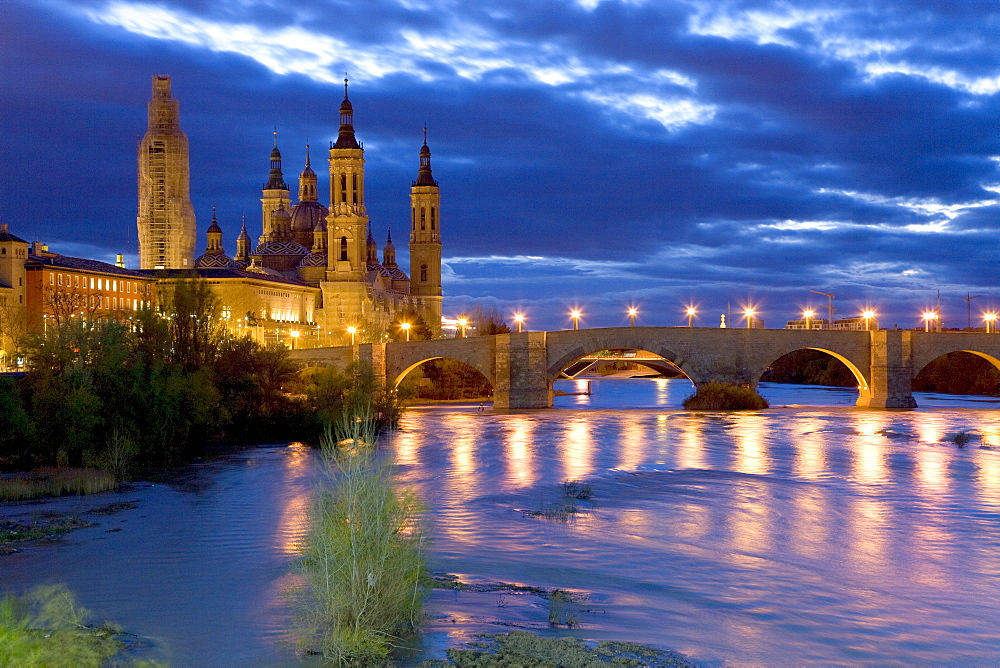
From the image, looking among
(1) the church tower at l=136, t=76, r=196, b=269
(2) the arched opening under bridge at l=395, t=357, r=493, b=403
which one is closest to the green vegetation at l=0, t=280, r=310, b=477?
(2) the arched opening under bridge at l=395, t=357, r=493, b=403

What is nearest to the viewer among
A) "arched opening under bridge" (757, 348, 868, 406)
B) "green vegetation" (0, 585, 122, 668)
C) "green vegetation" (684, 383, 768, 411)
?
"green vegetation" (0, 585, 122, 668)

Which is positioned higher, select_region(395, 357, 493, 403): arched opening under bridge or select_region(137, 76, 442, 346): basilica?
select_region(137, 76, 442, 346): basilica

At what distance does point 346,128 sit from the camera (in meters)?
81.0

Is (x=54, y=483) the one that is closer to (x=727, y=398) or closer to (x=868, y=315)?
(x=727, y=398)

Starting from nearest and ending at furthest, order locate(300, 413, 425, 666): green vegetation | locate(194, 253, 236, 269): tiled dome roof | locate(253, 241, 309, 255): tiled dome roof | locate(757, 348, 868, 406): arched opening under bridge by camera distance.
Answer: locate(300, 413, 425, 666): green vegetation < locate(757, 348, 868, 406): arched opening under bridge < locate(194, 253, 236, 269): tiled dome roof < locate(253, 241, 309, 255): tiled dome roof

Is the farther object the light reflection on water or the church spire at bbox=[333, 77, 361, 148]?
the church spire at bbox=[333, 77, 361, 148]

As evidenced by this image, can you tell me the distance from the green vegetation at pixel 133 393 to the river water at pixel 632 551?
1.44 metres

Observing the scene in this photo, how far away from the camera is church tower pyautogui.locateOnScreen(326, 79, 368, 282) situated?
79619 millimetres

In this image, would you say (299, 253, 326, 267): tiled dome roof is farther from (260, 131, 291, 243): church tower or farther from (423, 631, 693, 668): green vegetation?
(423, 631, 693, 668): green vegetation

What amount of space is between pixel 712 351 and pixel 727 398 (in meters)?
2.29

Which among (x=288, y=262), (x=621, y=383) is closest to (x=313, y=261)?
(x=288, y=262)

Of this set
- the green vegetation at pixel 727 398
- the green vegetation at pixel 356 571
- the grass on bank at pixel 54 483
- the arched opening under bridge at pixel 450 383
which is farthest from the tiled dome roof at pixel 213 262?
the green vegetation at pixel 356 571

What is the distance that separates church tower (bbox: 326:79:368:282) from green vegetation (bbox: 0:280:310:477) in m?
50.6

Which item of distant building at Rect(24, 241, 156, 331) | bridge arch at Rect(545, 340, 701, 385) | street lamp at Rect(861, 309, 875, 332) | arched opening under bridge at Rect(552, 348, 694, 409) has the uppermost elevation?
distant building at Rect(24, 241, 156, 331)
